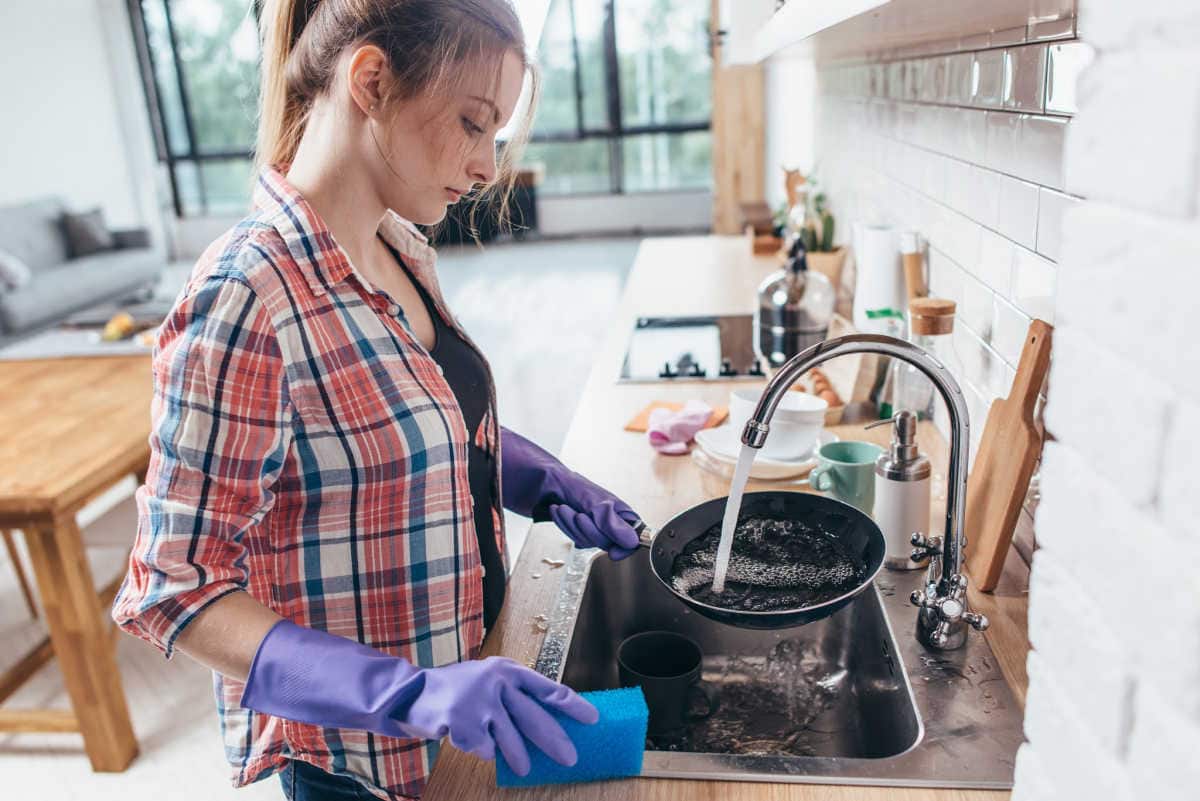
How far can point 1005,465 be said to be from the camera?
1.11 meters

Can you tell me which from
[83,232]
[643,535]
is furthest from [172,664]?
[83,232]

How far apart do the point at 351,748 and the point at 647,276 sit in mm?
2402

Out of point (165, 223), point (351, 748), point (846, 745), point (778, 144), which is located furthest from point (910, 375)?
point (165, 223)

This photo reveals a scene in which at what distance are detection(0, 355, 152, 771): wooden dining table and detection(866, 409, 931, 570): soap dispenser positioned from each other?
173cm

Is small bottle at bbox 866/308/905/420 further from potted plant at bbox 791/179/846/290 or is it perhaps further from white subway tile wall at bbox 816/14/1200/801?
white subway tile wall at bbox 816/14/1200/801

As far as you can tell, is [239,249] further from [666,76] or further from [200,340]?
[666,76]

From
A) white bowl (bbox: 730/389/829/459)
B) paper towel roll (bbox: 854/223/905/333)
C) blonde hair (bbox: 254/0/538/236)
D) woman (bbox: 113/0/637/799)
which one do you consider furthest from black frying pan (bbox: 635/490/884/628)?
paper towel roll (bbox: 854/223/905/333)

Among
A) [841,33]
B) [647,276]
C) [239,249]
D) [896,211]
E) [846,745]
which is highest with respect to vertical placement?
[841,33]

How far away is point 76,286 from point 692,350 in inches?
223

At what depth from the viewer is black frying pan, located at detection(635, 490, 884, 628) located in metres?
0.98

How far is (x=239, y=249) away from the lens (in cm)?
91

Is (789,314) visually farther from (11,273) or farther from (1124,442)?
(11,273)

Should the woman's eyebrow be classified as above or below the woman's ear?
below

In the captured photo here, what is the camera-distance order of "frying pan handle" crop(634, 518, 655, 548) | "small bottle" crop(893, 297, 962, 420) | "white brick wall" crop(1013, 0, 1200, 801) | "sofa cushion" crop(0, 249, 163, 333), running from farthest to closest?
1. "sofa cushion" crop(0, 249, 163, 333)
2. "small bottle" crop(893, 297, 962, 420)
3. "frying pan handle" crop(634, 518, 655, 548)
4. "white brick wall" crop(1013, 0, 1200, 801)
